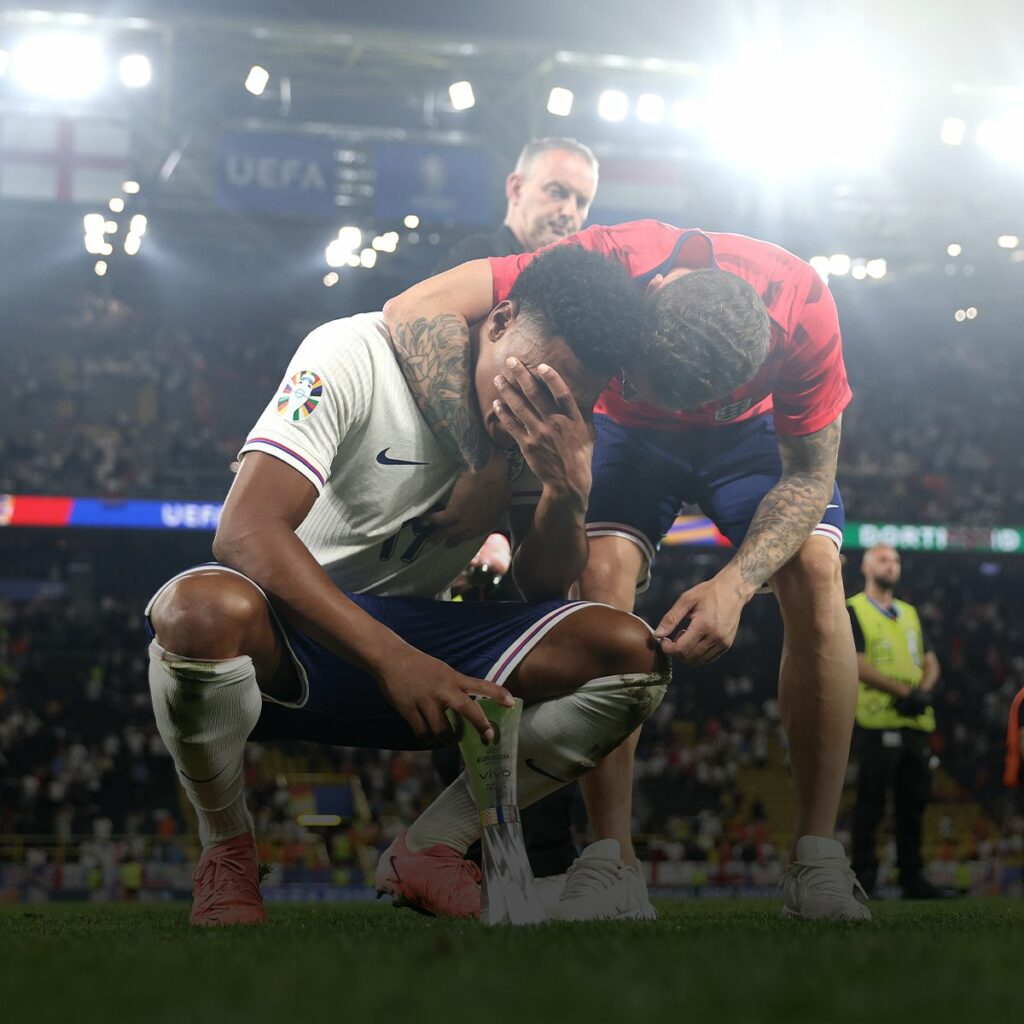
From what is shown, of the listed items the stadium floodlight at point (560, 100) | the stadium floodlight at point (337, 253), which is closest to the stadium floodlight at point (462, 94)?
the stadium floodlight at point (560, 100)

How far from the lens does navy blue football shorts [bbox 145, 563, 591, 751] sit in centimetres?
261

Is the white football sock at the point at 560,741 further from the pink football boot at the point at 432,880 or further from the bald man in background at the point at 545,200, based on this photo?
the bald man in background at the point at 545,200

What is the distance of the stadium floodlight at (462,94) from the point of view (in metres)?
16.8

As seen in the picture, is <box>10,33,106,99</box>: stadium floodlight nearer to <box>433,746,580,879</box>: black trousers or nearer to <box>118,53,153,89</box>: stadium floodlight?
<box>118,53,153,89</box>: stadium floodlight

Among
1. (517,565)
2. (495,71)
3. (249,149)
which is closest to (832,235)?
(495,71)

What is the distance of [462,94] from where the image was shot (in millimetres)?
16812

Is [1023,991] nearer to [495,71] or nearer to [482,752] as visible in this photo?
[482,752]

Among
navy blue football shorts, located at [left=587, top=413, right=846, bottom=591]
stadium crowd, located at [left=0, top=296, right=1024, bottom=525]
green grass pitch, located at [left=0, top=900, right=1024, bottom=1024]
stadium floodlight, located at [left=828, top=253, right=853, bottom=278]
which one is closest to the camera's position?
green grass pitch, located at [left=0, top=900, right=1024, bottom=1024]

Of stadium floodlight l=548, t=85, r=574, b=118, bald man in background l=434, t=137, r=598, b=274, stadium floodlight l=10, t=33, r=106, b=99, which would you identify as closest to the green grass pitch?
bald man in background l=434, t=137, r=598, b=274

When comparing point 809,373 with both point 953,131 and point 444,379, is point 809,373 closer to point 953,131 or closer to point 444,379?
point 444,379

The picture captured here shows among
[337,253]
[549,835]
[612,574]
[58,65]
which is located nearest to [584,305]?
[612,574]

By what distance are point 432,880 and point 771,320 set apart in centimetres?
156

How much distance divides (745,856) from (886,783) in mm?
7259

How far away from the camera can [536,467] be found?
2740 millimetres
